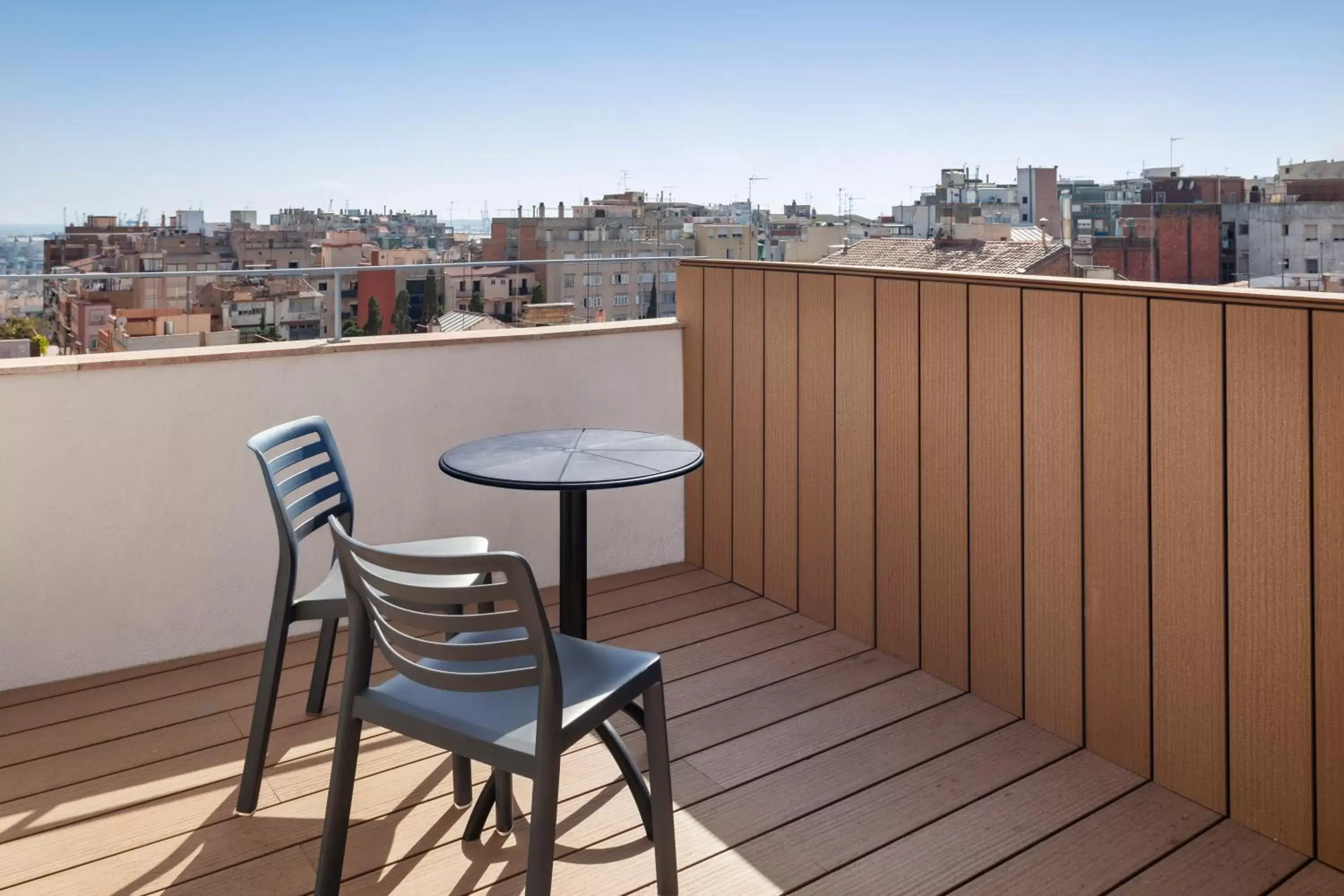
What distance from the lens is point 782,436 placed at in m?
3.33

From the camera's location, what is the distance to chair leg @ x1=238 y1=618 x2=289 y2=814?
2137mm

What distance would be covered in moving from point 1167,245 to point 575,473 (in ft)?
12.0

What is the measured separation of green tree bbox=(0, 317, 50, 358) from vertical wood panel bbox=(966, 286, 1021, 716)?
2.47 m

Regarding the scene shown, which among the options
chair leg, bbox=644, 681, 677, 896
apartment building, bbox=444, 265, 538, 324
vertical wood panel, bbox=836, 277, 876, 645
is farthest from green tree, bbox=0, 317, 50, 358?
vertical wood panel, bbox=836, 277, 876, 645

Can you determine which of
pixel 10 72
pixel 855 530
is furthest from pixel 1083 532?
pixel 10 72

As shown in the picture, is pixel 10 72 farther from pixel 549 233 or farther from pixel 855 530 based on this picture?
pixel 855 530

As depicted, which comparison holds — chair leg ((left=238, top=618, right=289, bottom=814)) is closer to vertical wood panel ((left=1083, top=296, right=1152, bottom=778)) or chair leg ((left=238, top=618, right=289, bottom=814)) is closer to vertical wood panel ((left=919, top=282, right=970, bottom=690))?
vertical wood panel ((left=919, top=282, right=970, bottom=690))

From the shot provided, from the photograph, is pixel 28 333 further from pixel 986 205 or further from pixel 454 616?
pixel 986 205

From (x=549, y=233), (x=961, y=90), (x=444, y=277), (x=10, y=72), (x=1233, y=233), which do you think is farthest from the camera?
(x=961, y=90)

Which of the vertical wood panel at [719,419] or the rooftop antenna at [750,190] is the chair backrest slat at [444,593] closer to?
the vertical wood panel at [719,419]

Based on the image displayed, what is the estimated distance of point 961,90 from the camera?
21359 mm

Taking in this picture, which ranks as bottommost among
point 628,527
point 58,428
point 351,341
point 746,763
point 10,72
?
point 746,763

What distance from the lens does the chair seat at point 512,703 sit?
1545 mm

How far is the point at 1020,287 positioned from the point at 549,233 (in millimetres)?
2068
